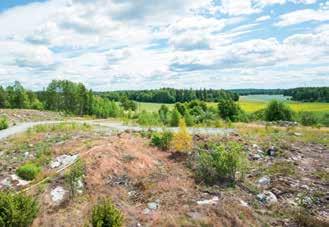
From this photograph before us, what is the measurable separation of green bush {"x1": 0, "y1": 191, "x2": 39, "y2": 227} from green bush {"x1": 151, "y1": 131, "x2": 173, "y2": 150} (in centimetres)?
807

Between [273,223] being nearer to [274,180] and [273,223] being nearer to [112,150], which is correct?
[274,180]

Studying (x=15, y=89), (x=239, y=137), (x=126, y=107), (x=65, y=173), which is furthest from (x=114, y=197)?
(x=126, y=107)

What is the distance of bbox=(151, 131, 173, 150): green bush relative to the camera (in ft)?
62.2

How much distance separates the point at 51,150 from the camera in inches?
725

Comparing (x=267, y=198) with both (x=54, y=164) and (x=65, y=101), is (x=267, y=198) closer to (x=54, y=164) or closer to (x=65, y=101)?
(x=54, y=164)

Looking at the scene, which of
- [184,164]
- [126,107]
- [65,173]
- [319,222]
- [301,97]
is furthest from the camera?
[301,97]

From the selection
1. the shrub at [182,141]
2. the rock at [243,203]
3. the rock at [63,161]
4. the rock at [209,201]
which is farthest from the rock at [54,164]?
the rock at [243,203]

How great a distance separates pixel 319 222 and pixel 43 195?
30.9 feet

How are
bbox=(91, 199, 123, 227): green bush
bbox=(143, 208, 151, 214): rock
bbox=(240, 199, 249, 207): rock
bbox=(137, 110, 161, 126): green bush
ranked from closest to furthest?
Result: bbox=(91, 199, 123, 227): green bush
bbox=(143, 208, 151, 214): rock
bbox=(240, 199, 249, 207): rock
bbox=(137, 110, 161, 126): green bush

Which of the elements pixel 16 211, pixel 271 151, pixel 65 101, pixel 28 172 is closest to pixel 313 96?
pixel 65 101

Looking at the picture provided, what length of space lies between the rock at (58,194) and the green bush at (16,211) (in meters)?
1.96

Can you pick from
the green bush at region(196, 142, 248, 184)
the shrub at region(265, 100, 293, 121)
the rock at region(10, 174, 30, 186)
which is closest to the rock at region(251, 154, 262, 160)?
the green bush at region(196, 142, 248, 184)

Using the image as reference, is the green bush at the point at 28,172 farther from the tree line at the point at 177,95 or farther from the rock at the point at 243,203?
the tree line at the point at 177,95

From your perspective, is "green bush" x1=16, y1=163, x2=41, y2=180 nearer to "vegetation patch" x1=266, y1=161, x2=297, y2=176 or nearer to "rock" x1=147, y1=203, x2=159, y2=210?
"rock" x1=147, y1=203, x2=159, y2=210
